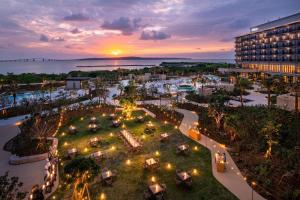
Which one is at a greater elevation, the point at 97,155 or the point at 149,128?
the point at 149,128

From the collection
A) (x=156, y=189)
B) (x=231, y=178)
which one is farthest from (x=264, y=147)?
(x=156, y=189)

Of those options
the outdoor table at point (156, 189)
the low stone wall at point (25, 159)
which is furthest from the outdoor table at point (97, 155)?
the outdoor table at point (156, 189)

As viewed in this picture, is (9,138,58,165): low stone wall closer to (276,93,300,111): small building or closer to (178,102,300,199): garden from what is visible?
(178,102,300,199): garden

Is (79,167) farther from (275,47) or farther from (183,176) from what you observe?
(275,47)

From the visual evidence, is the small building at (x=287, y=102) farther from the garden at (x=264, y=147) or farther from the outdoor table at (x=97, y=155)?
the outdoor table at (x=97, y=155)

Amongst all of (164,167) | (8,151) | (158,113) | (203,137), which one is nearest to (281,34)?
(158,113)
